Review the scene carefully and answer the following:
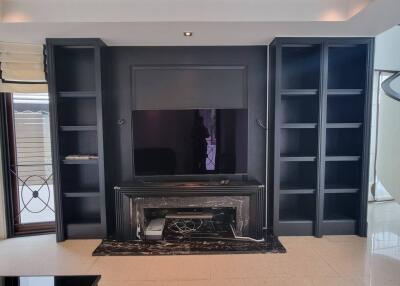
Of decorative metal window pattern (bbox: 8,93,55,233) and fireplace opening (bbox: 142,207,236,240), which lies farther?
decorative metal window pattern (bbox: 8,93,55,233)

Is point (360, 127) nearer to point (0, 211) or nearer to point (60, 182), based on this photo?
point (60, 182)

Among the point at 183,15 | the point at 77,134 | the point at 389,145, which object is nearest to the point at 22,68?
the point at 77,134

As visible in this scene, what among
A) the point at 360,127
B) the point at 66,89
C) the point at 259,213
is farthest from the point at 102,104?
the point at 360,127

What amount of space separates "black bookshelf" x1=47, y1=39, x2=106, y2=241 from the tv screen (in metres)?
0.48

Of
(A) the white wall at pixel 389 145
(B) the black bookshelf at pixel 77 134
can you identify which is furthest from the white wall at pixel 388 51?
(B) the black bookshelf at pixel 77 134

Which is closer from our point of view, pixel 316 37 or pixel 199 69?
pixel 316 37

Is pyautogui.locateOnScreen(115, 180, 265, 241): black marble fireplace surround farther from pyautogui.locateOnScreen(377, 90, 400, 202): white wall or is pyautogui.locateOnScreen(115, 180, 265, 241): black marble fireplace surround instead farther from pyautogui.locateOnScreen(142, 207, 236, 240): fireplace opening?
pyautogui.locateOnScreen(377, 90, 400, 202): white wall

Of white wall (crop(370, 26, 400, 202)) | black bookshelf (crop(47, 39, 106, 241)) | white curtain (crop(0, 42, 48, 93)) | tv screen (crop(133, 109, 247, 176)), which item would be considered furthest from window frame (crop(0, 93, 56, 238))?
white wall (crop(370, 26, 400, 202))

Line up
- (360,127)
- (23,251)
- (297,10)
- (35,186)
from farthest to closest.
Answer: (35,186) → (360,127) → (23,251) → (297,10)

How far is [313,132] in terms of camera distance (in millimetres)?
3184

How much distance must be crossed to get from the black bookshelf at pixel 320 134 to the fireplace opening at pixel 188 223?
59cm

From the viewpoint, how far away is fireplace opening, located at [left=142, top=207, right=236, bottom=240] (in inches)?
122

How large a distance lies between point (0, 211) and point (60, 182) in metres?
0.91

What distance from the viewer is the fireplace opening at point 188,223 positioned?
10.2ft
